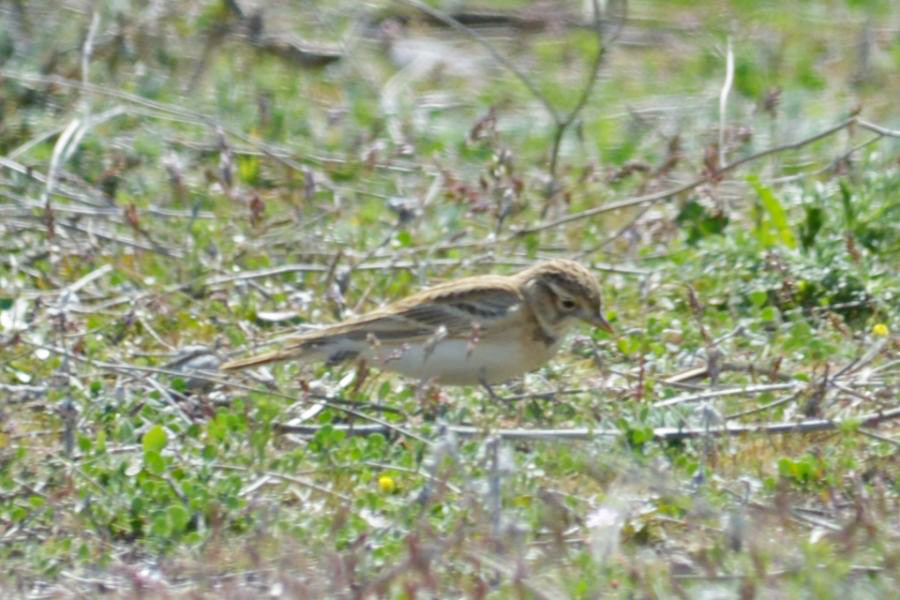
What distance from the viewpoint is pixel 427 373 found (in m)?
6.75

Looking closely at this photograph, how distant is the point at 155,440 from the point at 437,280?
7.35 ft

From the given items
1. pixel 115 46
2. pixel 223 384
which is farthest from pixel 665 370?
pixel 115 46

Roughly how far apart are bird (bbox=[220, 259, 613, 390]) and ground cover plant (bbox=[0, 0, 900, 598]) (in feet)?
0.47

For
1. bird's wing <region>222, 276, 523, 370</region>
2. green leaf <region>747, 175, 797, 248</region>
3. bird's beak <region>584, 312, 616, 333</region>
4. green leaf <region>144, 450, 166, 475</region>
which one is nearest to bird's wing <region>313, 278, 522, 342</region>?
bird's wing <region>222, 276, 523, 370</region>

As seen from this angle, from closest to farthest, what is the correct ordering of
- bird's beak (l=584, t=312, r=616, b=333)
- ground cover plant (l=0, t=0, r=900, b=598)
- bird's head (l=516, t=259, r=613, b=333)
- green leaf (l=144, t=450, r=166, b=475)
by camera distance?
1. ground cover plant (l=0, t=0, r=900, b=598)
2. green leaf (l=144, t=450, r=166, b=475)
3. bird's head (l=516, t=259, r=613, b=333)
4. bird's beak (l=584, t=312, r=616, b=333)

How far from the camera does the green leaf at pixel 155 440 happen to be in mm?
6086

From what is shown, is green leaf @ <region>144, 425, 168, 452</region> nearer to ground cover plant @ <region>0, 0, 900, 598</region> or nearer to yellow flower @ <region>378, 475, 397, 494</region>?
ground cover plant @ <region>0, 0, 900, 598</region>

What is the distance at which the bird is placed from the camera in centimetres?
682

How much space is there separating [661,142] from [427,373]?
11.3ft

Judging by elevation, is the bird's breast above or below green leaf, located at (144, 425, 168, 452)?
above

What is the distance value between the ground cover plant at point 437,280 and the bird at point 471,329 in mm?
144

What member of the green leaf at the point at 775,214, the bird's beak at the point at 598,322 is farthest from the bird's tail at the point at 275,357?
the green leaf at the point at 775,214

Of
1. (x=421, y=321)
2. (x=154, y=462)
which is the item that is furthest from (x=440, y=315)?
(x=154, y=462)

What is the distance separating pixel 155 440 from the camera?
612 centimetres
